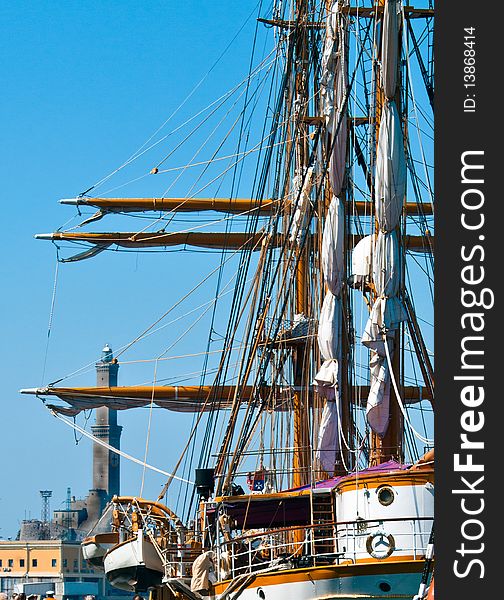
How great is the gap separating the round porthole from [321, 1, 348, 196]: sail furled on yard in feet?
40.7

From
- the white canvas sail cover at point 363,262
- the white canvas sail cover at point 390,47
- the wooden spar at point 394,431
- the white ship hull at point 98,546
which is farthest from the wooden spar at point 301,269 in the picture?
the white canvas sail cover at point 390,47

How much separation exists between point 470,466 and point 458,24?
4.74 m

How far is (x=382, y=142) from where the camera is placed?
33312 millimetres

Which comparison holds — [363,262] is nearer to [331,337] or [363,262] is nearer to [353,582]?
[331,337]

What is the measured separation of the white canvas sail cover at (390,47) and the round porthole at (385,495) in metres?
10.4

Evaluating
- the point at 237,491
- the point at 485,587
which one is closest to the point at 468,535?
the point at 485,587

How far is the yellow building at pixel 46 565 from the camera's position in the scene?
16075 centimetres

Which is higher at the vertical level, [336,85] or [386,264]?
[336,85]

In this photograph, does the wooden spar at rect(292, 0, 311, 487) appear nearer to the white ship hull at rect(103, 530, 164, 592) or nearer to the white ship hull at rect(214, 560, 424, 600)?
the white ship hull at rect(103, 530, 164, 592)

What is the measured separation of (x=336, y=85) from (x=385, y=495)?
48.8ft

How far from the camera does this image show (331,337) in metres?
37.7

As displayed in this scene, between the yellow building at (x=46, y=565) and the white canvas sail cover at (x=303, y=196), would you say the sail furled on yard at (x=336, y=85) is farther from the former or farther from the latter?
the yellow building at (x=46, y=565)

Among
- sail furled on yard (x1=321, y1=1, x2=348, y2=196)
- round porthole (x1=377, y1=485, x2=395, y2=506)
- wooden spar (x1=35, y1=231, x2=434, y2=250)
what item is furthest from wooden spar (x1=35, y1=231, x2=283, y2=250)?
round porthole (x1=377, y1=485, x2=395, y2=506)

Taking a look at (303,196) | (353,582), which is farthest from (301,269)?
(353,582)
